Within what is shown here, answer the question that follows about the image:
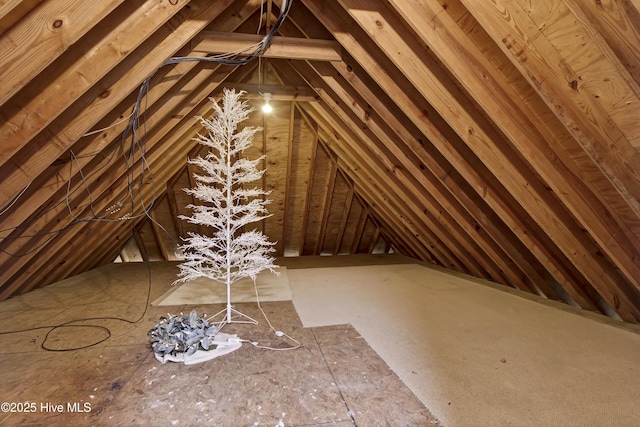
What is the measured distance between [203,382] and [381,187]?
3.32 meters

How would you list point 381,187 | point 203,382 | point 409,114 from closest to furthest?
Answer: point 203,382
point 409,114
point 381,187

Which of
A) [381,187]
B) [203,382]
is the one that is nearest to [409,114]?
[381,187]

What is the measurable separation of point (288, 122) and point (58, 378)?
4046 mm

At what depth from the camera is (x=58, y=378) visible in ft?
6.61

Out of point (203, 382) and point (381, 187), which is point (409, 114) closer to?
point (381, 187)

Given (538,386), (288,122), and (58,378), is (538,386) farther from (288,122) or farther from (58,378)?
(288,122)

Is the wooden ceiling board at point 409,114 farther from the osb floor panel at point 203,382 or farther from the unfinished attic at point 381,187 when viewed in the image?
the osb floor panel at point 203,382

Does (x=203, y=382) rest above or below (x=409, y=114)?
below

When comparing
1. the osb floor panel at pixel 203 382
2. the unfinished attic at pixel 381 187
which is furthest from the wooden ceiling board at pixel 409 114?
the osb floor panel at pixel 203 382

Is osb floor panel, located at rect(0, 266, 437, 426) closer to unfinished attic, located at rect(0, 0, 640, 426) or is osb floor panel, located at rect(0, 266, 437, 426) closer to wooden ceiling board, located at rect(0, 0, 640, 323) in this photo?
unfinished attic, located at rect(0, 0, 640, 426)

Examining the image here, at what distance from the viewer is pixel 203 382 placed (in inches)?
76.5

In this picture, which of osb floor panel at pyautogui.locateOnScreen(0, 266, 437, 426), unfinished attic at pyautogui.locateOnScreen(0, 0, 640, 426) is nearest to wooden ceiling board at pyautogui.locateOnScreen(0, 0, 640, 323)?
unfinished attic at pyautogui.locateOnScreen(0, 0, 640, 426)

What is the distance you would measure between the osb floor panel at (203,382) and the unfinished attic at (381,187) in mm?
14

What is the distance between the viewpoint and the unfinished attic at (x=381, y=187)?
1.64 metres
